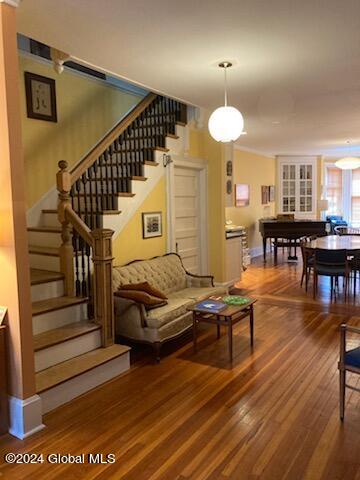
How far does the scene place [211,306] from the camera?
4.05m

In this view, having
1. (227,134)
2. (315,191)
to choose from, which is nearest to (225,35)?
(227,134)

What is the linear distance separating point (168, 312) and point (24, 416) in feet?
5.66

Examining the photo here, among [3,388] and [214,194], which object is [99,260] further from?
[214,194]

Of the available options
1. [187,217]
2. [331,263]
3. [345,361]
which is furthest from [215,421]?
[331,263]

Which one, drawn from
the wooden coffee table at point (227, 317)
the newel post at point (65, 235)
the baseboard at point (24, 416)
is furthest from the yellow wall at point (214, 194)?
the baseboard at point (24, 416)

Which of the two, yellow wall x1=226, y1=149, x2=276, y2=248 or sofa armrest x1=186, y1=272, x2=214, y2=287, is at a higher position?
yellow wall x1=226, y1=149, x2=276, y2=248

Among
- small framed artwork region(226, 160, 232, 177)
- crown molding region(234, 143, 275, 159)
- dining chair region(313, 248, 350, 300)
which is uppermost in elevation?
crown molding region(234, 143, 275, 159)

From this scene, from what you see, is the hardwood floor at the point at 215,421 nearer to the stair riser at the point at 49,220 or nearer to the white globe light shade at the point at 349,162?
the stair riser at the point at 49,220

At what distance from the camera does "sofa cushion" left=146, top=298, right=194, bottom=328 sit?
153 inches

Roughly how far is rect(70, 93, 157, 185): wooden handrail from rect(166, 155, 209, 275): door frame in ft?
2.51

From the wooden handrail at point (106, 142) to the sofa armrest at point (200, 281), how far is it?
198cm

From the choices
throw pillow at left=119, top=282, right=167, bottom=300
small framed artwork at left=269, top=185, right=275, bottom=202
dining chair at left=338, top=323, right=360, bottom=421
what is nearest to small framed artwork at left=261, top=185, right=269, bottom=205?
small framed artwork at left=269, top=185, right=275, bottom=202

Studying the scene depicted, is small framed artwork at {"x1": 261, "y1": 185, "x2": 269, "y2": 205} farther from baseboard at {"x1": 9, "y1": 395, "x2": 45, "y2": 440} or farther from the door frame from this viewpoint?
baseboard at {"x1": 9, "y1": 395, "x2": 45, "y2": 440}

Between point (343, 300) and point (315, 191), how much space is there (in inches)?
261
